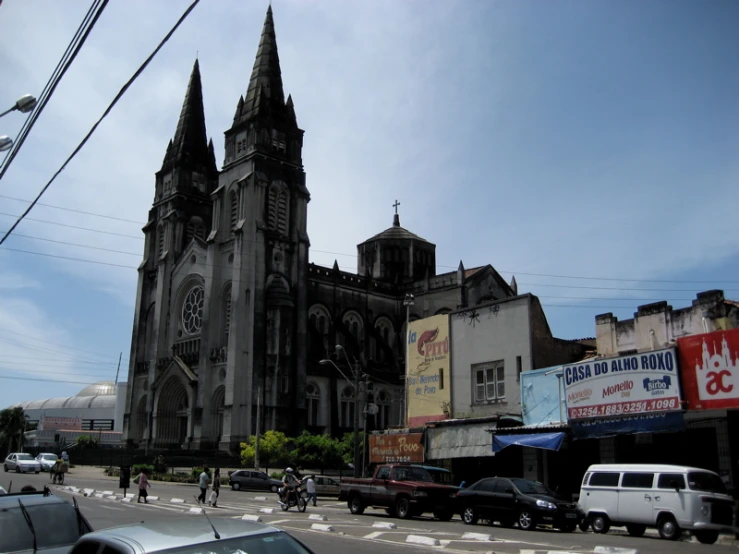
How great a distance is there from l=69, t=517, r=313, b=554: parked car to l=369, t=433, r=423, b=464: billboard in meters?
23.5

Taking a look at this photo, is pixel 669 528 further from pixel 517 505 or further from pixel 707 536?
pixel 517 505

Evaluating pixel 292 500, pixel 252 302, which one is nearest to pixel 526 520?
pixel 292 500

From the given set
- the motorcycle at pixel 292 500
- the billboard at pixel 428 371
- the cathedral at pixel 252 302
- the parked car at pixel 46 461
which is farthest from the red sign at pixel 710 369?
the parked car at pixel 46 461

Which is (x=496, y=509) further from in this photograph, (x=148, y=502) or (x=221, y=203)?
(x=221, y=203)

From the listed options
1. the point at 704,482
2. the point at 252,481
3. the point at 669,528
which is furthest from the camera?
the point at 252,481

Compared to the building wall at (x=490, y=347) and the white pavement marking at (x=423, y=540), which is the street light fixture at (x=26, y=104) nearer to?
the white pavement marking at (x=423, y=540)

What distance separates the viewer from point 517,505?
58.6 feet

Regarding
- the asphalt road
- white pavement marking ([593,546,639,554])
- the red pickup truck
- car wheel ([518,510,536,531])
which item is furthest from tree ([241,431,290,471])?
white pavement marking ([593,546,639,554])

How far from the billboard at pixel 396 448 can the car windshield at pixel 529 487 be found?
9734 mm

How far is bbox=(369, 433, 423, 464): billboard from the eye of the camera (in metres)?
28.3

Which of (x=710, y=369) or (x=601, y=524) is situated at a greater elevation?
(x=710, y=369)

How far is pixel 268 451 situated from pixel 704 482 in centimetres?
3046

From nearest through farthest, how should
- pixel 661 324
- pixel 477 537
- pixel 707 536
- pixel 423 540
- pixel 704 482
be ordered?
1. pixel 423 540
2. pixel 477 537
3. pixel 707 536
4. pixel 704 482
5. pixel 661 324

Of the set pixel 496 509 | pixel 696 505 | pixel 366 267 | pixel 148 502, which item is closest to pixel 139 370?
pixel 366 267
